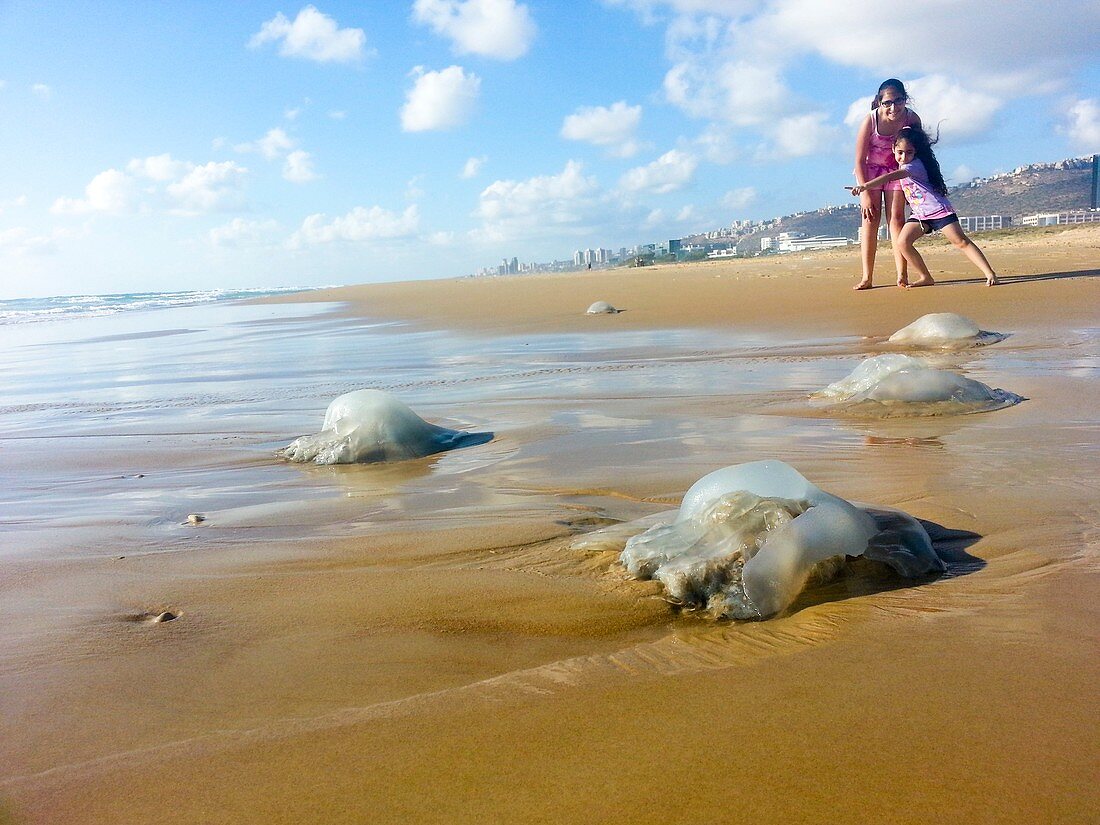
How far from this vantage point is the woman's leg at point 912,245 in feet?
29.6

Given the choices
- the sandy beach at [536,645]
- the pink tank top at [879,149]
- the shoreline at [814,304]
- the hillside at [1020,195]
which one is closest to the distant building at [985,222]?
the hillside at [1020,195]

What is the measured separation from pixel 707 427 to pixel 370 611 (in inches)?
92.1

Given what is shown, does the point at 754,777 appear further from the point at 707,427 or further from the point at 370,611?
the point at 707,427

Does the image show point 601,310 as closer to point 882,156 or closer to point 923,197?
point 882,156

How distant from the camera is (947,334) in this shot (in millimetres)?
6090

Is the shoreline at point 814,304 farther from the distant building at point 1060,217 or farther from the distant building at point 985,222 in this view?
the distant building at point 985,222

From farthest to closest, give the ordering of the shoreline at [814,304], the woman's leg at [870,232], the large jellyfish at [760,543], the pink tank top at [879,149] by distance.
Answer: the woman's leg at [870,232] → the pink tank top at [879,149] → the shoreline at [814,304] → the large jellyfish at [760,543]

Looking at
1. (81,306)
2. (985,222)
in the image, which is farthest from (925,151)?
(985,222)

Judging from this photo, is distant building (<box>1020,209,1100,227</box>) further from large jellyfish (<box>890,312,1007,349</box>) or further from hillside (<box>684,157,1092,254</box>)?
large jellyfish (<box>890,312,1007,349</box>)

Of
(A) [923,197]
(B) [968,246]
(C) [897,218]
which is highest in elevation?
(A) [923,197]

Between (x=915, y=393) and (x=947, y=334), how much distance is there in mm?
2477

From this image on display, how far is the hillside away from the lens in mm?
50125

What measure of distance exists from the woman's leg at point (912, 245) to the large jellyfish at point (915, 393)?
536cm

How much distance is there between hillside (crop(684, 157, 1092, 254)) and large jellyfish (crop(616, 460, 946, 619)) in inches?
1990
